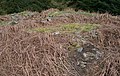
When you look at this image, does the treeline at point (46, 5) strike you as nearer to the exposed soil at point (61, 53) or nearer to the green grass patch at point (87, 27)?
the green grass patch at point (87, 27)

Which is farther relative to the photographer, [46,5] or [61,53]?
[46,5]

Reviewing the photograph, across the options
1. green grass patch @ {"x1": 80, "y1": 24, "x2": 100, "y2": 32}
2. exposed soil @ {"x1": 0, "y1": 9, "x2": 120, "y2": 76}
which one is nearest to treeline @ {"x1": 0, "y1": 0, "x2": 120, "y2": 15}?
green grass patch @ {"x1": 80, "y1": 24, "x2": 100, "y2": 32}

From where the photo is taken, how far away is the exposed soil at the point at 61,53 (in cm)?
394

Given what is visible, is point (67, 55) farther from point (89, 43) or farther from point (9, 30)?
point (9, 30)

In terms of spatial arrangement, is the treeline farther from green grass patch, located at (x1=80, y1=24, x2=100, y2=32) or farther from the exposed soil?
the exposed soil

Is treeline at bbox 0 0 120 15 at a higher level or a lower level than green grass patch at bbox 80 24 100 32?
lower

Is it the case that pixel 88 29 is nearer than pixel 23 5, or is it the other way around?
pixel 88 29

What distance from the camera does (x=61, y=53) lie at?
4.15 m

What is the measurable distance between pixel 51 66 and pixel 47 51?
0.90 ft

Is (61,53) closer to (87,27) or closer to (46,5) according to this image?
(87,27)

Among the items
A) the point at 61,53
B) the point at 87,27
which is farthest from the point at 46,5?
the point at 61,53

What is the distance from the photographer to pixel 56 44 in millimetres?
4277

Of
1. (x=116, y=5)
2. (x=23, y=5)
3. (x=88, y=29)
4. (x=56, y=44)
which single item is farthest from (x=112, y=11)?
(x=56, y=44)

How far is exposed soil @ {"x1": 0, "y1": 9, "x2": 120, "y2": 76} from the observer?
155 inches
